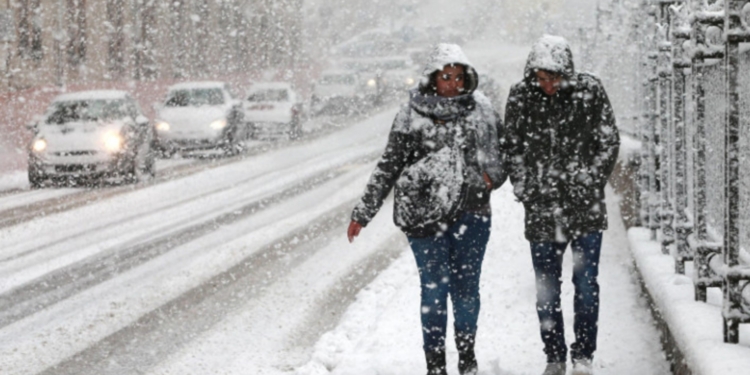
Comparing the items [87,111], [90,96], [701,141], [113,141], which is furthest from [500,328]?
[90,96]

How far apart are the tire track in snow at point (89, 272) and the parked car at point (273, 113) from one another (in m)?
15.8

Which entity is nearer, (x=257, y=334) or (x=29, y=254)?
(x=257, y=334)

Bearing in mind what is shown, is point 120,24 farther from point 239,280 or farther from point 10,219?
point 239,280

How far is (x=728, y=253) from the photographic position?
14.5 ft

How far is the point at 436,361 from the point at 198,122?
777 inches

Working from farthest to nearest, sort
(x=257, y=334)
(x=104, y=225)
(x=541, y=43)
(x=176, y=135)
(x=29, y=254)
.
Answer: (x=176, y=135) < (x=104, y=225) < (x=29, y=254) < (x=257, y=334) < (x=541, y=43)

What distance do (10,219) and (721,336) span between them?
1134 centimetres

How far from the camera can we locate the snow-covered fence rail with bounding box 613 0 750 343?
434 centimetres

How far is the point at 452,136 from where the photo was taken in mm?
5156

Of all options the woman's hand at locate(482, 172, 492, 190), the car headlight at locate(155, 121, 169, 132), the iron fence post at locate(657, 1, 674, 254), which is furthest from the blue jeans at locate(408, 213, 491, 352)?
the car headlight at locate(155, 121, 169, 132)

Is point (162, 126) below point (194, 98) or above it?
below

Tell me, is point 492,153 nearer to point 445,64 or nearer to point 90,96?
point 445,64

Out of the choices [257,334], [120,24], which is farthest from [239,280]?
[120,24]

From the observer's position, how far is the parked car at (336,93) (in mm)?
39200
